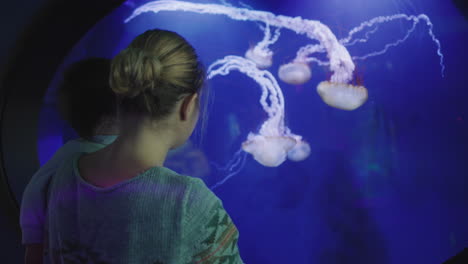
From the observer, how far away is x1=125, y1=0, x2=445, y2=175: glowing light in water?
4.53ft

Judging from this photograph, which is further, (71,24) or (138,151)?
(71,24)

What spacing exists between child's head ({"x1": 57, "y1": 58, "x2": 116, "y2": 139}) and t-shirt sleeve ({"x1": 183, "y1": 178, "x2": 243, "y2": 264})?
48 cm

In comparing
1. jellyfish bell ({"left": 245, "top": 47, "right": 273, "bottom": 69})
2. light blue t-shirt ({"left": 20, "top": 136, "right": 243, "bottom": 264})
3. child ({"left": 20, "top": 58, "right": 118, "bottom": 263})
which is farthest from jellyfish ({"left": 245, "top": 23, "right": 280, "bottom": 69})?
light blue t-shirt ({"left": 20, "top": 136, "right": 243, "bottom": 264})

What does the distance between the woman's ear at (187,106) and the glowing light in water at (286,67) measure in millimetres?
757

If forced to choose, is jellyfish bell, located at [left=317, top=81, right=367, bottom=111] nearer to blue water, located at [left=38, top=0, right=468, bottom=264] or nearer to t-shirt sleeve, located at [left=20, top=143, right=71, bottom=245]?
blue water, located at [left=38, top=0, right=468, bottom=264]

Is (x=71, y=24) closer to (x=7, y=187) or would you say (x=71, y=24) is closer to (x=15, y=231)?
(x=7, y=187)

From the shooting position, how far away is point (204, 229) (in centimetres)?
62

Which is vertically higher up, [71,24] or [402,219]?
[71,24]

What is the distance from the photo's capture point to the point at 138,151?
66 cm

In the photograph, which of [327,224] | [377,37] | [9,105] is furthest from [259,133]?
[9,105]

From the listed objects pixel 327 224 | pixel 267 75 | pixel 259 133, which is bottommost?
pixel 327 224

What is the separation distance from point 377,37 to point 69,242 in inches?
46.3

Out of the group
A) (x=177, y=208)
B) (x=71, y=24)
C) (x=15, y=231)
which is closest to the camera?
(x=177, y=208)

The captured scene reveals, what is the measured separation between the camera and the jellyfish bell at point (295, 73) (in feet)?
4.60
